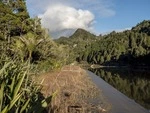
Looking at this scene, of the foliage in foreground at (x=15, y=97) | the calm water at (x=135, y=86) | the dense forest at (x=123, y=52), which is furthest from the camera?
the dense forest at (x=123, y=52)

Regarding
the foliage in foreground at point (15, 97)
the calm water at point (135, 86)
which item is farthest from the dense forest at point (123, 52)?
the foliage in foreground at point (15, 97)

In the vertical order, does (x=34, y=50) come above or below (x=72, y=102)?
above

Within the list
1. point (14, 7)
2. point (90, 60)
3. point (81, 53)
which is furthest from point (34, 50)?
point (81, 53)

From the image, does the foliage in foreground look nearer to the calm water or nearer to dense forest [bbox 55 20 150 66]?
the calm water

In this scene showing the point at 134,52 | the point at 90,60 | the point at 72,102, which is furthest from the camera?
the point at 90,60

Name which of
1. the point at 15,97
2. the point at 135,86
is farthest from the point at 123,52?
the point at 15,97

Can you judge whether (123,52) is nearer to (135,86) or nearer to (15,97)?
(135,86)

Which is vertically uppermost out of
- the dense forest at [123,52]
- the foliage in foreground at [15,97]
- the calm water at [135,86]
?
the dense forest at [123,52]

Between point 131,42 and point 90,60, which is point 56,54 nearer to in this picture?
point 131,42

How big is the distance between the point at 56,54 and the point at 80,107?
2637 cm

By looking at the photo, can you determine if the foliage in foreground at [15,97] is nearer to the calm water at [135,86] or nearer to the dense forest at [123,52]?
the calm water at [135,86]

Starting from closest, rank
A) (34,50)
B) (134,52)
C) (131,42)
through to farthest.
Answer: (34,50) → (134,52) → (131,42)

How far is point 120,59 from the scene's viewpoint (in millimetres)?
139125

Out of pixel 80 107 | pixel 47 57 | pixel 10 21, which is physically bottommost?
pixel 80 107
